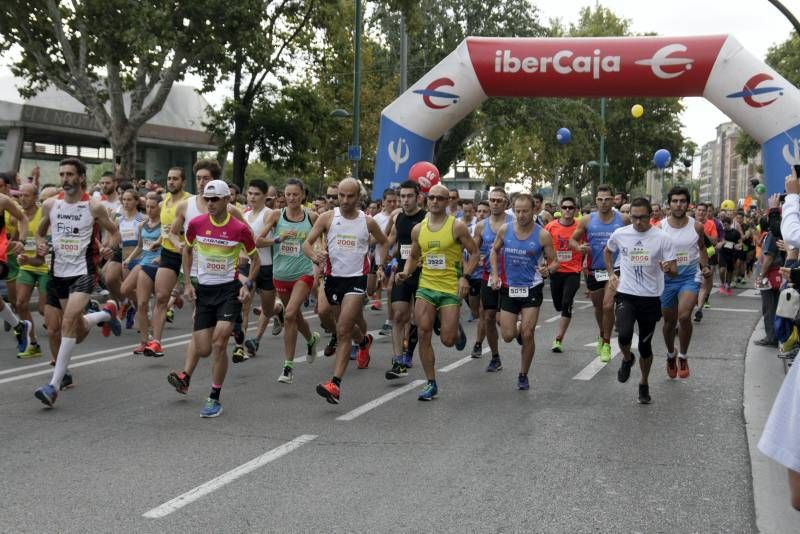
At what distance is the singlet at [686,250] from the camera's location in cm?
940

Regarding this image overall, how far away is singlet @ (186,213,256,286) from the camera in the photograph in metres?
7.58

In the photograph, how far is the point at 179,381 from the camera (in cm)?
746

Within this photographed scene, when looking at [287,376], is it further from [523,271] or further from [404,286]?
[523,271]

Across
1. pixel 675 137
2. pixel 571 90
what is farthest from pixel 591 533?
pixel 675 137

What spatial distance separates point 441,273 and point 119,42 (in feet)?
50.2

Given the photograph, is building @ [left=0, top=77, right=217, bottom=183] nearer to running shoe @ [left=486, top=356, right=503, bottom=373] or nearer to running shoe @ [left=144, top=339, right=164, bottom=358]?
running shoe @ [left=144, top=339, right=164, bottom=358]

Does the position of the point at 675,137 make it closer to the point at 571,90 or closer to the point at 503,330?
the point at 571,90

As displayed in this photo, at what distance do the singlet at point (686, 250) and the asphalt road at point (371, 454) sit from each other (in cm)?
108

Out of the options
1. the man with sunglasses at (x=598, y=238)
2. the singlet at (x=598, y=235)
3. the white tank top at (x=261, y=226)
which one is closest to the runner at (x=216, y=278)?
the white tank top at (x=261, y=226)

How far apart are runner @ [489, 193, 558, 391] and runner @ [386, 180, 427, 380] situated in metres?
0.84

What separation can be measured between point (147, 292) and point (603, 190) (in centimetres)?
544

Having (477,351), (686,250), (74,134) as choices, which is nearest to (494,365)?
(477,351)

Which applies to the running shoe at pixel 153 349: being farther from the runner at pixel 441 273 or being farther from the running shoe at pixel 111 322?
the runner at pixel 441 273

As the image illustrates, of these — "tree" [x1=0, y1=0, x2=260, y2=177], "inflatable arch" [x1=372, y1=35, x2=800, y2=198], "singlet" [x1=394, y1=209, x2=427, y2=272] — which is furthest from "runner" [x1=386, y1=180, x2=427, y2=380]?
"tree" [x1=0, y1=0, x2=260, y2=177]
